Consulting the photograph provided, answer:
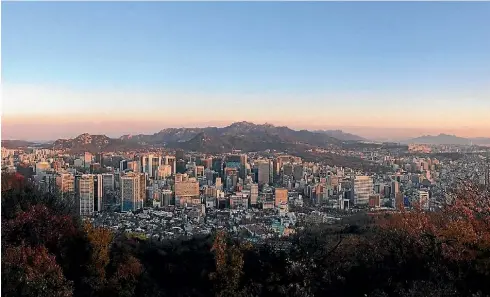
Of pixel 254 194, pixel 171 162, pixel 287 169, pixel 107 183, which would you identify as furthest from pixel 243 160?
pixel 107 183

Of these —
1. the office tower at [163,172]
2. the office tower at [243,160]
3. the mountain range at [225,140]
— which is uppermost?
the mountain range at [225,140]

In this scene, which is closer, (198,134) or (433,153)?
(433,153)

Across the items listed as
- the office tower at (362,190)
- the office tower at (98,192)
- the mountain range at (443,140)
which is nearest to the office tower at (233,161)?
the office tower at (362,190)

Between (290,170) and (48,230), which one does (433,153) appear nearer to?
(290,170)

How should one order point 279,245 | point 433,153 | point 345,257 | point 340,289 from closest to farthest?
point 340,289
point 345,257
point 279,245
point 433,153

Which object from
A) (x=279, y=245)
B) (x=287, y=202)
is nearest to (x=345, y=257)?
(x=279, y=245)

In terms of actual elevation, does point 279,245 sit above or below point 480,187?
below

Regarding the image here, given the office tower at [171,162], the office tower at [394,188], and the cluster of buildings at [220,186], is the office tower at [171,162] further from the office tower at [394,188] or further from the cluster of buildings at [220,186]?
the office tower at [394,188]
